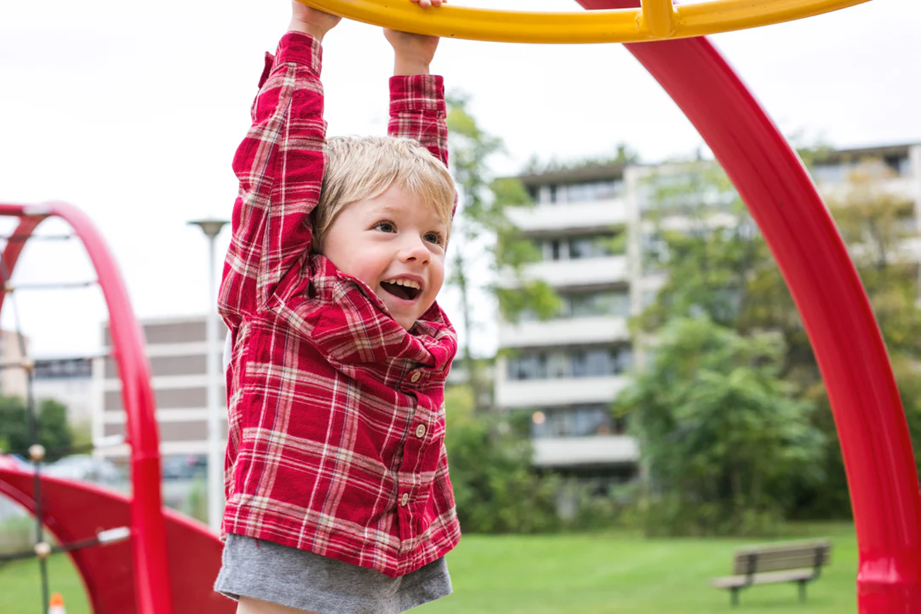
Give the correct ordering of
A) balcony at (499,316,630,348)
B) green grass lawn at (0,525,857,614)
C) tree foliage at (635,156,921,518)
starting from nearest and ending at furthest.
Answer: green grass lawn at (0,525,857,614), tree foliage at (635,156,921,518), balcony at (499,316,630,348)

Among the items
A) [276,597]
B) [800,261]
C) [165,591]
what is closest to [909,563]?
[800,261]

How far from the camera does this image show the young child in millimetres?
1156

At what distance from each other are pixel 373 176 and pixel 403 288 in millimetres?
144

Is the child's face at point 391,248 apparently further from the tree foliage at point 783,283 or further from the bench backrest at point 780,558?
the tree foliage at point 783,283

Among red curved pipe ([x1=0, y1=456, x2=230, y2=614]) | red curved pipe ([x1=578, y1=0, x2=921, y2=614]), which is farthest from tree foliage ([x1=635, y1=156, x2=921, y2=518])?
red curved pipe ([x1=578, y1=0, x2=921, y2=614])

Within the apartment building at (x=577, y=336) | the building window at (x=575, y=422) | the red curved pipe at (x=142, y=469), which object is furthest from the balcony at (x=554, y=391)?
the red curved pipe at (x=142, y=469)

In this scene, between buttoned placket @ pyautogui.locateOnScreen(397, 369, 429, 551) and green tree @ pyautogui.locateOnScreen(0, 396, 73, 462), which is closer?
buttoned placket @ pyautogui.locateOnScreen(397, 369, 429, 551)

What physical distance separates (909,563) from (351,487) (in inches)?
40.6

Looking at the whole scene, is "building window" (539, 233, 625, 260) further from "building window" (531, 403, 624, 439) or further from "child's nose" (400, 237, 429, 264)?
"child's nose" (400, 237, 429, 264)

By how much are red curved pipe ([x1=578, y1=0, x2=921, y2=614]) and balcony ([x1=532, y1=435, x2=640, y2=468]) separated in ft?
84.2

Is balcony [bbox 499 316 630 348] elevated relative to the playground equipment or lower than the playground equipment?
elevated

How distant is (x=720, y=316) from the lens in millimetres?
21344

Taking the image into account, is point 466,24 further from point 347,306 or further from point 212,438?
point 212,438

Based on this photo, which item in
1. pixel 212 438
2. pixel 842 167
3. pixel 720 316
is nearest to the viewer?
pixel 212 438
